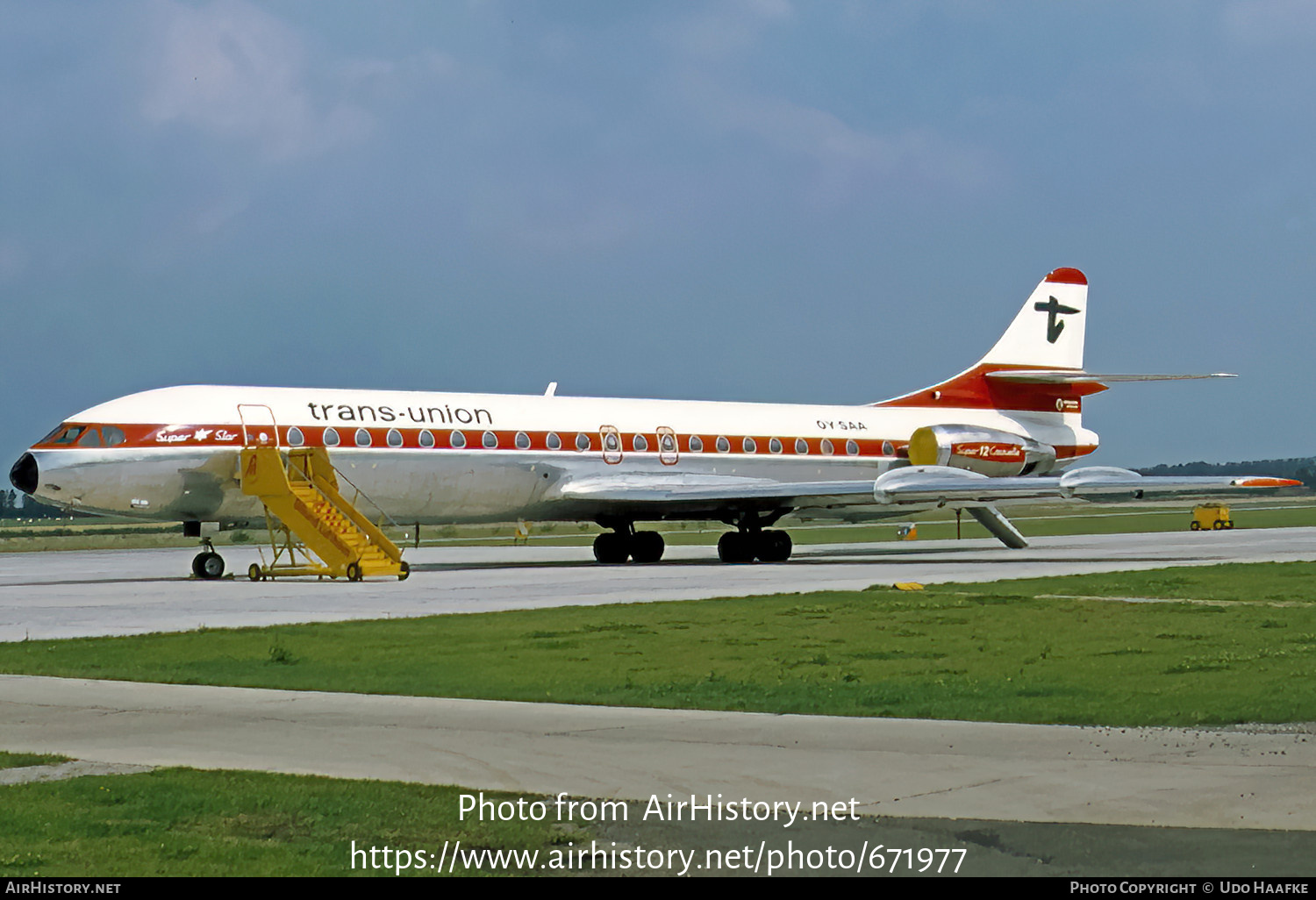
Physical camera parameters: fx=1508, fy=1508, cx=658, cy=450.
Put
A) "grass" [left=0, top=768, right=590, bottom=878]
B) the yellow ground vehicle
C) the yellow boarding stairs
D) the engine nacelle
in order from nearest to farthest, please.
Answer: "grass" [left=0, top=768, right=590, bottom=878]
the yellow boarding stairs
the engine nacelle
the yellow ground vehicle

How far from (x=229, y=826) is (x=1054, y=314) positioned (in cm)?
3947

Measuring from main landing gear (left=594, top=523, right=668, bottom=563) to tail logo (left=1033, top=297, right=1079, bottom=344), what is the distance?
1408cm

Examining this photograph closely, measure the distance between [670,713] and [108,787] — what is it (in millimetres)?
4131

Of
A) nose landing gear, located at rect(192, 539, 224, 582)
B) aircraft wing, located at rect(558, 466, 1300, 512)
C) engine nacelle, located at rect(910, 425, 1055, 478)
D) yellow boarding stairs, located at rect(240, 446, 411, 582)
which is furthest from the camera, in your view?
engine nacelle, located at rect(910, 425, 1055, 478)

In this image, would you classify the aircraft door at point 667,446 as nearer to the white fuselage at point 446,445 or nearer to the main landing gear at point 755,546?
the white fuselage at point 446,445

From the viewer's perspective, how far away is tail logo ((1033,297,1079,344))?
144 feet

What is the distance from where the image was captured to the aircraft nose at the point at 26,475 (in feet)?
93.9

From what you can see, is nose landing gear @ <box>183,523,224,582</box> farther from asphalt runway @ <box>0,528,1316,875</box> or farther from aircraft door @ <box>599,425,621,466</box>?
asphalt runway @ <box>0,528,1316,875</box>

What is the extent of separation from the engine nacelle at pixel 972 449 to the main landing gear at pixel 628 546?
26.8ft

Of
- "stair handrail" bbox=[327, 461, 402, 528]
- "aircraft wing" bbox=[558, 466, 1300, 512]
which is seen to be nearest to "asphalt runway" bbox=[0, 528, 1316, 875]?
"stair handrail" bbox=[327, 461, 402, 528]

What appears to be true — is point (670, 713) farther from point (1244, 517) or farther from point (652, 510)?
point (1244, 517)

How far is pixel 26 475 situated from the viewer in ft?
94.2

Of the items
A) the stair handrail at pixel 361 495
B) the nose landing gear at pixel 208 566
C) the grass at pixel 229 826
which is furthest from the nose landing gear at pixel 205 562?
the grass at pixel 229 826
